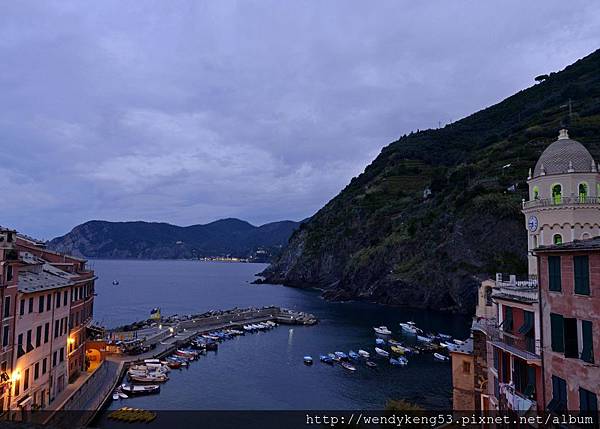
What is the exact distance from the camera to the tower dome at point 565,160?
33875 millimetres

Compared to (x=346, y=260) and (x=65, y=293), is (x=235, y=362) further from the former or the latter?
(x=346, y=260)

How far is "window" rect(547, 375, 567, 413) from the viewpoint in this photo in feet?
63.2

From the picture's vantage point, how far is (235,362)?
7206cm

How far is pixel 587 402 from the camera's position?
58.5 feet

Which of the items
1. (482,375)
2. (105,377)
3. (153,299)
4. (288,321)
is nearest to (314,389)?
(105,377)

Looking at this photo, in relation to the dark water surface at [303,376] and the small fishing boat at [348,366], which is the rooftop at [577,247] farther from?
the small fishing boat at [348,366]

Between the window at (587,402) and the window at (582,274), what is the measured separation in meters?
3.94

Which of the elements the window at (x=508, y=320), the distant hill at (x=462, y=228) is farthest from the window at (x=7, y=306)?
the distant hill at (x=462, y=228)

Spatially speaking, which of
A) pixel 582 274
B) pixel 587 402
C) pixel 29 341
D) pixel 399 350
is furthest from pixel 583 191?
pixel 399 350

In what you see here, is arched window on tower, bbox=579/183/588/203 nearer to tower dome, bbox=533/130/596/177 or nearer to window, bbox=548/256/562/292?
tower dome, bbox=533/130/596/177

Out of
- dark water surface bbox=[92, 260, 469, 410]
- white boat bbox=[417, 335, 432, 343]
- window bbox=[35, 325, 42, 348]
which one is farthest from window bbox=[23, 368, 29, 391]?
white boat bbox=[417, 335, 432, 343]

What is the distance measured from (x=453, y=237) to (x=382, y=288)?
2994cm

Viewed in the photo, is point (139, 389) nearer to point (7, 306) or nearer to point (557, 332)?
point (7, 306)

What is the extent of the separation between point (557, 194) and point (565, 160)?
9.19 ft
